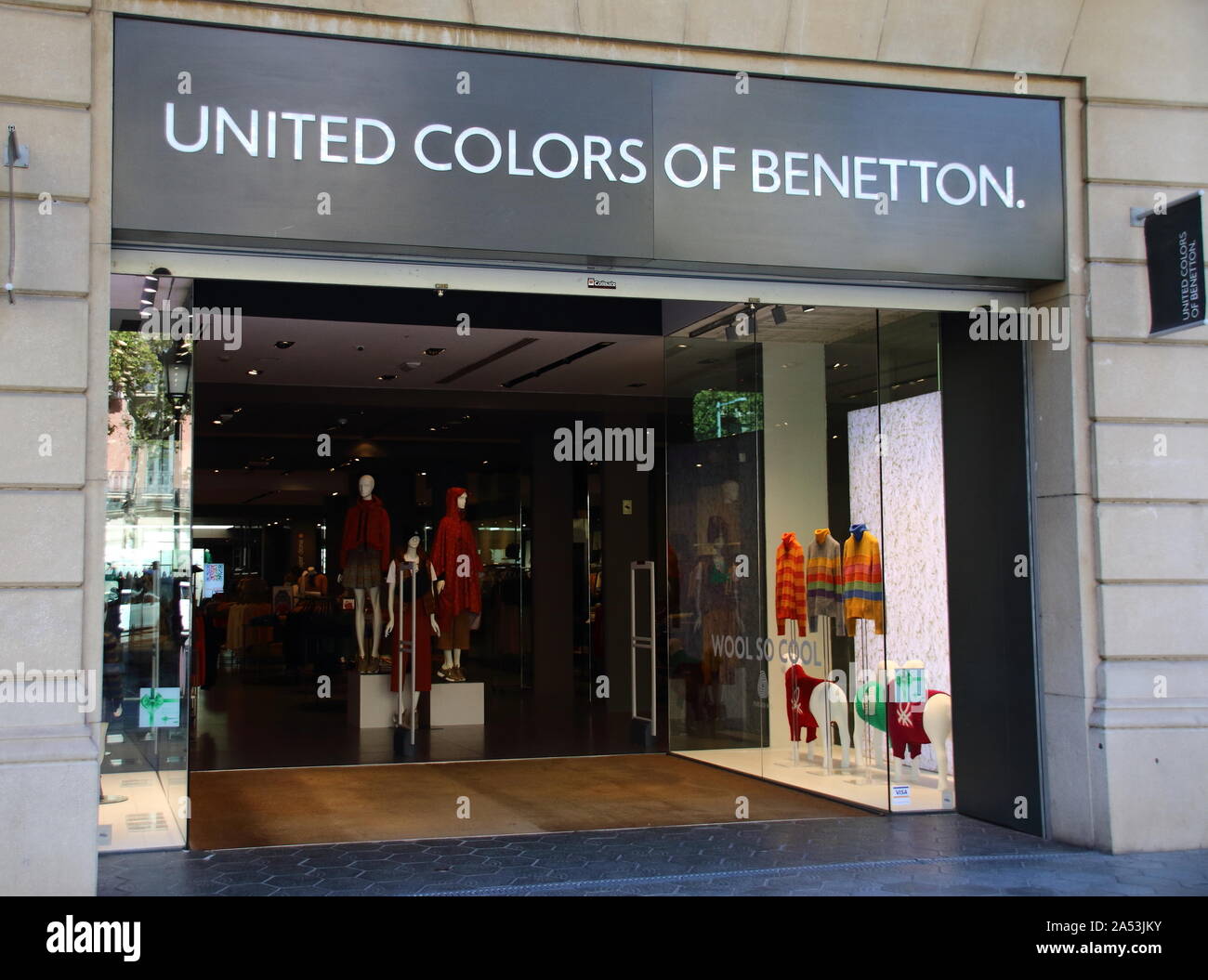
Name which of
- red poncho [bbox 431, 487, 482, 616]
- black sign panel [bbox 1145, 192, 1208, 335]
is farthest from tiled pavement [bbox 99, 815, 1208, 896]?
red poncho [bbox 431, 487, 482, 616]

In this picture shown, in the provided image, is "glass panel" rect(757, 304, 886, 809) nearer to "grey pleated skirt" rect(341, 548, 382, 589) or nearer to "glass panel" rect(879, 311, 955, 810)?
"glass panel" rect(879, 311, 955, 810)

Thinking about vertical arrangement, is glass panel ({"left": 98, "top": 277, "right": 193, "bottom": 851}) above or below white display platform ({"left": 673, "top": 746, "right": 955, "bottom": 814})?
above

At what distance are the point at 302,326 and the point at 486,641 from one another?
7863 mm

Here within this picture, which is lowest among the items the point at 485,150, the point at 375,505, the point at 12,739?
the point at 12,739

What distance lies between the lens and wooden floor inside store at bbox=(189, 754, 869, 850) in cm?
721

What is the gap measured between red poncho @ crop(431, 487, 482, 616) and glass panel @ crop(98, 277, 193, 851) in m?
5.77

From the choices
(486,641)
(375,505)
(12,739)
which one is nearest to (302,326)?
(375,505)

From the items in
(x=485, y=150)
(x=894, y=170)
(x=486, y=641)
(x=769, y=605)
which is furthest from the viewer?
(x=486, y=641)

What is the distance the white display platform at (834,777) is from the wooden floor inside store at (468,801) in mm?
97

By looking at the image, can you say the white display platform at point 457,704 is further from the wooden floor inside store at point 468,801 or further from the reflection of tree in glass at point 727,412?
the reflection of tree in glass at point 727,412

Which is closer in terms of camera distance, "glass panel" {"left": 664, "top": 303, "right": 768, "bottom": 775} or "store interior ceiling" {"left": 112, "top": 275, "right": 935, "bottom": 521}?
"store interior ceiling" {"left": 112, "top": 275, "right": 935, "bottom": 521}

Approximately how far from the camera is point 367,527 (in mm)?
13133
